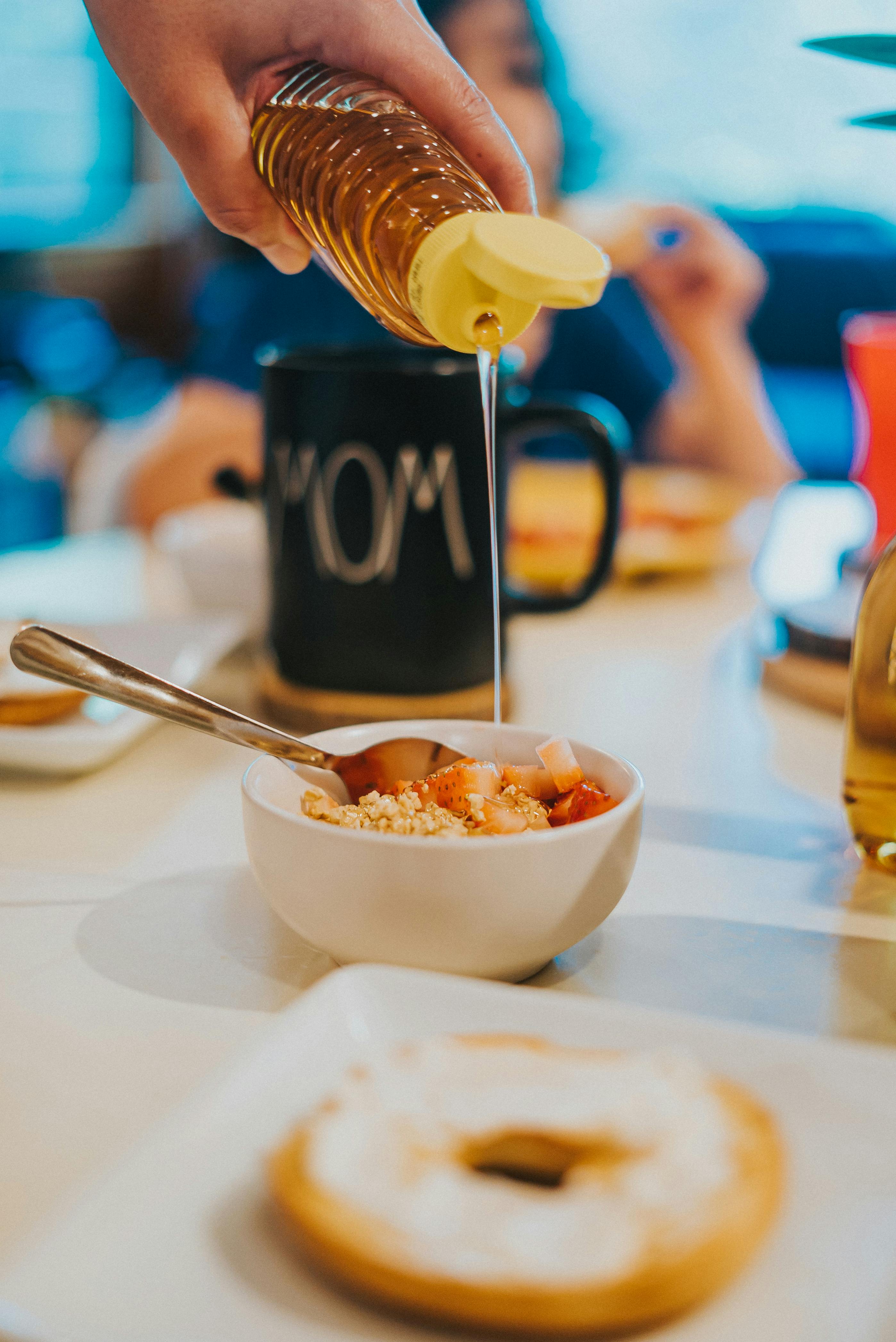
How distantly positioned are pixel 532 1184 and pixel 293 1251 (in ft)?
0.22

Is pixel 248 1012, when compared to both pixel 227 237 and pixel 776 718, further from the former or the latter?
pixel 227 237

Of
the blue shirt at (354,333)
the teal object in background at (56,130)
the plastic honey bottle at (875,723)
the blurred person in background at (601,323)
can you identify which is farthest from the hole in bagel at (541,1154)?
the teal object in background at (56,130)

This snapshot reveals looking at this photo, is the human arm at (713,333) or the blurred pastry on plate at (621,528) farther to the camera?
the human arm at (713,333)

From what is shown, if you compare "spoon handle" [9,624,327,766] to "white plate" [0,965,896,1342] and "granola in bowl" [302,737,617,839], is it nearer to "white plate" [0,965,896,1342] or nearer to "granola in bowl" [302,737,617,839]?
"granola in bowl" [302,737,617,839]

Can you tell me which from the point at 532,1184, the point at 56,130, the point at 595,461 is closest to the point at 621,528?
the point at 595,461

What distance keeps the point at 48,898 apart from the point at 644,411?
2.26 meters

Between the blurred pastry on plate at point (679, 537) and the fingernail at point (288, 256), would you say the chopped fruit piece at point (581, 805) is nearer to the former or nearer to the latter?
the fingernail at point (288, 256)

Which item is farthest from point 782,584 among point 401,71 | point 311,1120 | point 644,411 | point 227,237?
point 227,237

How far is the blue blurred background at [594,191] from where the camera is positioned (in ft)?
12.0

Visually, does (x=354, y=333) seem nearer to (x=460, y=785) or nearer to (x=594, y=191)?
(x=460, y=785)

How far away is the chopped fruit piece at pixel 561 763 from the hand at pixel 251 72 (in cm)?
31

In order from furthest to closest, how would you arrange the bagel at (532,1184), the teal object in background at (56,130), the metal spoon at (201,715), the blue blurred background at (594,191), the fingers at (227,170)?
1. the teal object in background at (56,130)
2. the blue blurred background at (594,191)
3. the fingers at (227,170)
4. the metal spoon at (201,715)
5. the bagel at (532,1184)

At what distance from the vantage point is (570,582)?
3.82 feet

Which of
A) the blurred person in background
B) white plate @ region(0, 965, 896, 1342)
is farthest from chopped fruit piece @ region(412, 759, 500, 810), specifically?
the blurred person in background
